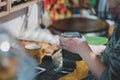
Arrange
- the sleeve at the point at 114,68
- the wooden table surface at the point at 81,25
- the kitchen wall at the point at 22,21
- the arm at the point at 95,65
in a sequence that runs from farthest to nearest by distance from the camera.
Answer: the wooden table surface at the point at 81,25 → the kitchen wall at the point at 22,21 → the arm at the point at 95,65 → the sleeve at the point at 114,68

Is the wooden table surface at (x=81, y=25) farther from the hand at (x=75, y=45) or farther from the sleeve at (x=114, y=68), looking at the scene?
the sleeve at (x=114, y=68)

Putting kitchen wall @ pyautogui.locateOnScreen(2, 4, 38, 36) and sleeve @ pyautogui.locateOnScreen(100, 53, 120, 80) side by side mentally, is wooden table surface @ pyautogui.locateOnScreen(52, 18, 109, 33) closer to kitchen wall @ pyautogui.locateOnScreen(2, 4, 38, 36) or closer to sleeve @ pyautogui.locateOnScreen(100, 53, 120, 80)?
kitchen wall @ pyautogui.locateOnScreen(2, 4, 38, 36)

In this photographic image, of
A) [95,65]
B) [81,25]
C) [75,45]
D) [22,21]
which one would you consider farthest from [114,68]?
[81,25]

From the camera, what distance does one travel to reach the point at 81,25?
2965 millimetres

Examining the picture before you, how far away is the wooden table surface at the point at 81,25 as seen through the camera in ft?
9.23

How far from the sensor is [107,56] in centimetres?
140

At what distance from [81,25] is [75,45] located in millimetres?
1486

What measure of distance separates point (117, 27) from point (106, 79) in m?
0.29

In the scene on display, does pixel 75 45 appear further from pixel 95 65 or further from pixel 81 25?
pixel 81 25

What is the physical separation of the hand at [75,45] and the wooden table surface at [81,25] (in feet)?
3.99

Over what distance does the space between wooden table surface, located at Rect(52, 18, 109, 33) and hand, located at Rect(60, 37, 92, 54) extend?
3.99 ft

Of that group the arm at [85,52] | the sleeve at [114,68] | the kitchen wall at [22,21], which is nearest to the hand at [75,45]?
the arm at [85,52]

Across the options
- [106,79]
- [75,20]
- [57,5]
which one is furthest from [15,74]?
[57,5]

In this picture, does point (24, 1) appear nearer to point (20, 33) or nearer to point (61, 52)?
point (20, 33)
